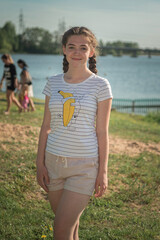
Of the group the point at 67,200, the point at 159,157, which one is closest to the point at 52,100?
the point at 67,200

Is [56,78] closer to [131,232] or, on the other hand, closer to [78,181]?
[78,181]

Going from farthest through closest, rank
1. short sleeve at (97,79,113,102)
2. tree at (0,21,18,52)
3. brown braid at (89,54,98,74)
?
tree at (0,21,18,52) → brown braid at (89,54,98,74) → short sleeve at (97,79,113,102)

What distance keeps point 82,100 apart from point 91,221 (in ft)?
7.18

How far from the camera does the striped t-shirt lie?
229 centimetres

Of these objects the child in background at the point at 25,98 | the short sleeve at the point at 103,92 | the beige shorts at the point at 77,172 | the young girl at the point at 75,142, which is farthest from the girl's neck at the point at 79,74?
the child in background at the point at 25,98

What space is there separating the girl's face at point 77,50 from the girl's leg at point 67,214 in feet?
3.33

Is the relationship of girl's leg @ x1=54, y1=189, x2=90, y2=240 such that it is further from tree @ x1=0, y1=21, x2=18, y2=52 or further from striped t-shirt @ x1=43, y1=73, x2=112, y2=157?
tree @ x1=0, y1=21, x2=18, y2=52

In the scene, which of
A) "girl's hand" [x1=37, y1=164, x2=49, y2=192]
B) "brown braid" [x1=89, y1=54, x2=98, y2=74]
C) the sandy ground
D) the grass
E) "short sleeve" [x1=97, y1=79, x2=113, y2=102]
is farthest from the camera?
the sandy ground

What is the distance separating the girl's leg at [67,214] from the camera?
2.19 metres

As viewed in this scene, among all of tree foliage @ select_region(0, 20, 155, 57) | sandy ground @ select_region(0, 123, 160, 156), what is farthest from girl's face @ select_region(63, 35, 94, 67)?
tree foliage @ select_region(0, 20, 155, 57)

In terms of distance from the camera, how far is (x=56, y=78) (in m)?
2.56

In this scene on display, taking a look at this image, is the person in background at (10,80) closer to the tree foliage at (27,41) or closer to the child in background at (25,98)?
the child in background at (25,98)

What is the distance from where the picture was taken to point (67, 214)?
2191mm

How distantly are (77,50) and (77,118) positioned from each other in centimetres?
55
